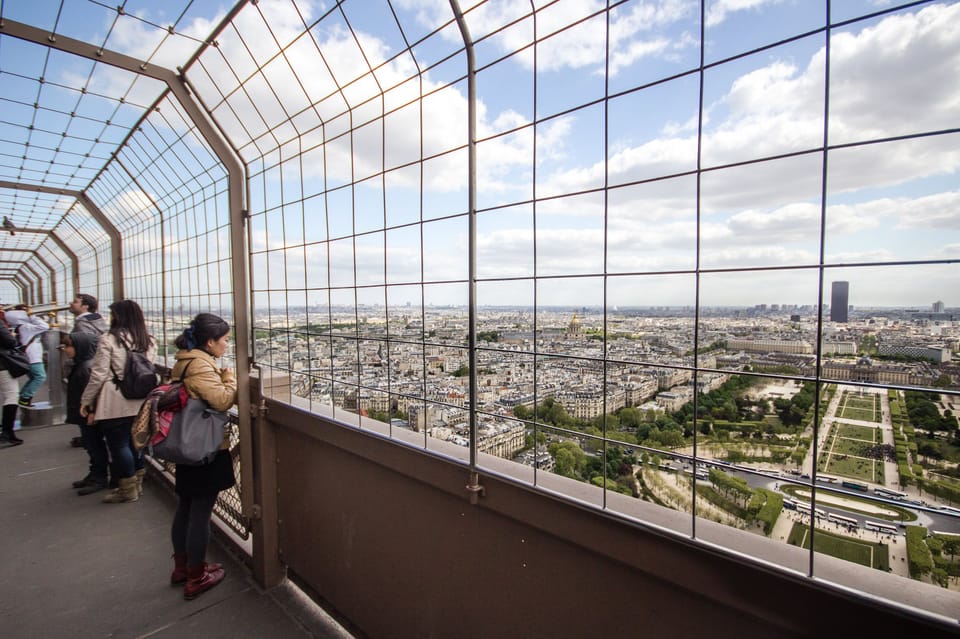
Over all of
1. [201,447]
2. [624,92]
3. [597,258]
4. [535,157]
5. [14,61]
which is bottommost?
[201,447]

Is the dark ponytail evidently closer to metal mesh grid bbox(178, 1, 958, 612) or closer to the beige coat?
metal mesh grid bbox(178, 1, 958, 612)

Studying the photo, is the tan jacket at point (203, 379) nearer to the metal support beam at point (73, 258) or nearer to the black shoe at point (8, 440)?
the black shoe at point (8, 440)

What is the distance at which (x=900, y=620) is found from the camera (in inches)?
34.7

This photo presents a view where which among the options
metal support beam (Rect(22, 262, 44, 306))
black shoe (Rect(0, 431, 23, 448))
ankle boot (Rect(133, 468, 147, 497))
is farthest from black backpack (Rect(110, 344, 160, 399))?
metal support beam (Rect(22, 262, 44, 306))

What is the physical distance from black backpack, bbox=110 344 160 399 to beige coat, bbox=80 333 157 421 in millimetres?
35

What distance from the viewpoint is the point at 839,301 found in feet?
3.20

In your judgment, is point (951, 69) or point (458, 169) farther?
point (458, 169)

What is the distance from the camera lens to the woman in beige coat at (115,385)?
3320 millimetres

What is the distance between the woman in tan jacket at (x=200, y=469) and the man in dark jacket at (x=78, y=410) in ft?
6.79

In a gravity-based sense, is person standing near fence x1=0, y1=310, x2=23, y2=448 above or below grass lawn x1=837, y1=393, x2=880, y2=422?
below

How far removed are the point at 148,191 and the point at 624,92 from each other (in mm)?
4988

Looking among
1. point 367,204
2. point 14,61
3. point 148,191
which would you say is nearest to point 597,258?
point 367,204

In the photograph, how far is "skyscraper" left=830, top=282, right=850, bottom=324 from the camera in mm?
965

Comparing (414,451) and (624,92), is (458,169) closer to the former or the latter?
(624,92)
